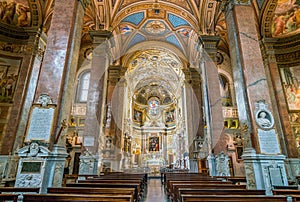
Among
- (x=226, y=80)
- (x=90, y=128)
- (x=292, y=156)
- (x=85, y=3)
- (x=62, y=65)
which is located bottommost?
(x=292, y=156)

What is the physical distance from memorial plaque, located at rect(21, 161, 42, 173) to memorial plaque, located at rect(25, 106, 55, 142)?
584 mm

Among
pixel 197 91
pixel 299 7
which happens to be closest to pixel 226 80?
pixel 197 91

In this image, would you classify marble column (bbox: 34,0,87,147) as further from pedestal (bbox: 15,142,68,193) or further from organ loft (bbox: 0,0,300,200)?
pedestal (bbox: 15,142,68,193)

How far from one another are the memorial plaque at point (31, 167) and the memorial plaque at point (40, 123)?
584 mm

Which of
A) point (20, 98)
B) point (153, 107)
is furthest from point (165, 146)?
point (20, 98)

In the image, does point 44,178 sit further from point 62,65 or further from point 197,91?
point 197,91

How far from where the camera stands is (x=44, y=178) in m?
4.50

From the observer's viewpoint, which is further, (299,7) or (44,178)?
(299,7)

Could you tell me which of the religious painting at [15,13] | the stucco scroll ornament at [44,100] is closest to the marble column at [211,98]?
the stucco scroll ornament at [44,100]

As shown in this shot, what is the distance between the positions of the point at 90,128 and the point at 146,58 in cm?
1345

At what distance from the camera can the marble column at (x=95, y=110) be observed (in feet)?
26.6

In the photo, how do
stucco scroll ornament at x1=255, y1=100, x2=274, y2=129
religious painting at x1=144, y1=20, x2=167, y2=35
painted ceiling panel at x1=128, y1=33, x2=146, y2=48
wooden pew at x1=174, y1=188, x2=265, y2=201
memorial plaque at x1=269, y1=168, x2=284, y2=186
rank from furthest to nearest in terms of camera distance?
1. painted ceiling panel at x1=128, y1=33, x2=146, y2=48
2. religious painting at x1=144, y1=20, x2=167, y2=35
3. stucco scroll ornament at x1=255, y1=100, x2=274, y2=129
4. memorial plaque at x1=269, y1=168, x2=284, y2=186
5. wooden pew at x1=174, y1=188, x2=265, y2=201

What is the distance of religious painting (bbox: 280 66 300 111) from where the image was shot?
10.6m

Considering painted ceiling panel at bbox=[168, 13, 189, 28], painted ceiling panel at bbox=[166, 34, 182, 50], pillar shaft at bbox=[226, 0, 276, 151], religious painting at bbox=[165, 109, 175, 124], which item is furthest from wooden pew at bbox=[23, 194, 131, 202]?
religious painting at bbox=[165, 109, 175, 124]
